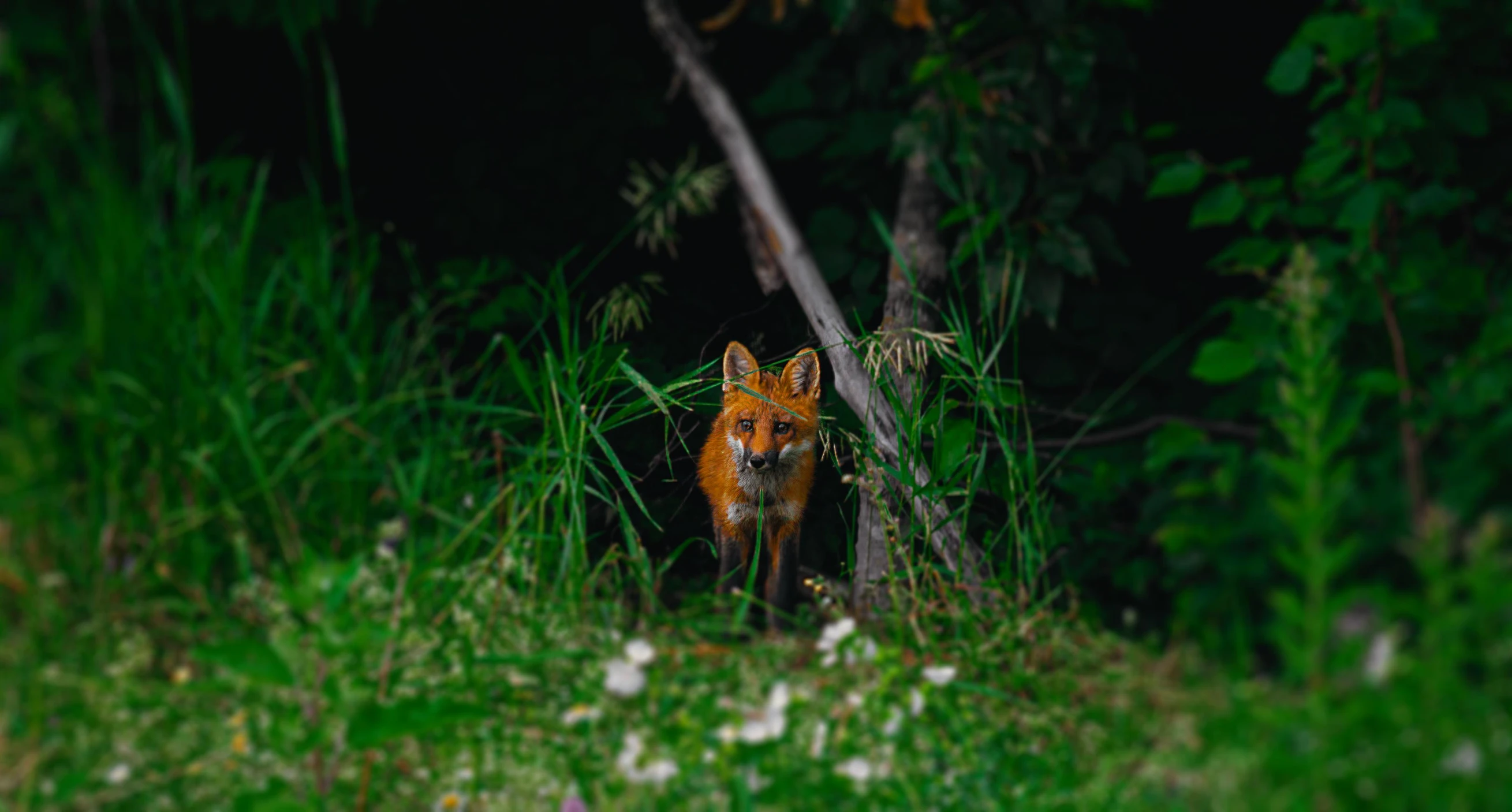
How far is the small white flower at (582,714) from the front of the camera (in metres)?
2.28

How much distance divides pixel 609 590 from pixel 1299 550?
163 centimetres

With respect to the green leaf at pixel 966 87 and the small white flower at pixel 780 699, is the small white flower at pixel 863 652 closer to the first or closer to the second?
the small white flower at pixel 780 699

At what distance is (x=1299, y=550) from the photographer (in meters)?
2.06

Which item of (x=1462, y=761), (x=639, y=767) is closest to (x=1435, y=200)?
(x=1462, y=761)

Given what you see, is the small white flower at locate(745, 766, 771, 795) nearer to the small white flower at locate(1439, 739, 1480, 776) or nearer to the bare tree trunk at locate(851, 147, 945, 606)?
the bare tree trunk at locate(851, 147, 945, 606)

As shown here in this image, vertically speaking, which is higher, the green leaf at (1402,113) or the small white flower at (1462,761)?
the green leaf at (1402,113)

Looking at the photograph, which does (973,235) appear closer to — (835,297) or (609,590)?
(835,297)

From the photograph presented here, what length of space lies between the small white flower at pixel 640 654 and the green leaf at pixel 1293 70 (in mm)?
1922

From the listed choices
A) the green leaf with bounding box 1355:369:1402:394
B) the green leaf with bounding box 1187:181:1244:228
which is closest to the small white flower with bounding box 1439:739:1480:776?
the green leaf with bounding box 1355:369:1402:394

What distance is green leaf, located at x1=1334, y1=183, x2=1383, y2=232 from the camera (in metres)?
2.39

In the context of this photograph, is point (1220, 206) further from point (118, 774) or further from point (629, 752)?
point (118, 774)

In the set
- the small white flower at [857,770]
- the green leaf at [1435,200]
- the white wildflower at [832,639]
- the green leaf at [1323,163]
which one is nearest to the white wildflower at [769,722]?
the small white flower at [857,770]

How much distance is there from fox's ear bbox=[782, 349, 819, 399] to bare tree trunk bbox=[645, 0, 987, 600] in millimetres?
72

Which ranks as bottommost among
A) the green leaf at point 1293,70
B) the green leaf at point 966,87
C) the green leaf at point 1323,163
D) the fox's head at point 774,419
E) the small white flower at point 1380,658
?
the small white flower at point 1380,658
